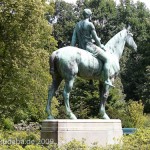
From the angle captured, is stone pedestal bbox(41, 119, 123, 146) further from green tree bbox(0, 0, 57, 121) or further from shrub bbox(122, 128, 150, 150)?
green tree bbox(0, 0, 57, 121)

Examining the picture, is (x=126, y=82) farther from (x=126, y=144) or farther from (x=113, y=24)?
(x=126, y=144)

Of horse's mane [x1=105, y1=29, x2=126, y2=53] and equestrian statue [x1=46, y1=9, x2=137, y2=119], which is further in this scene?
horse's mane [x1=105, y1=29, x2=126, y2=53]

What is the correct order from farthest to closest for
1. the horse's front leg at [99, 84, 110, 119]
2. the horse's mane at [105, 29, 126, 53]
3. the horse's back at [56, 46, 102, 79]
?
1. the horse's mane at [105, 29, 126, 53]
2. the horse's front leg at [99, 84, 110, 119]
3. the horse's back at [56, 46, 102, 79]

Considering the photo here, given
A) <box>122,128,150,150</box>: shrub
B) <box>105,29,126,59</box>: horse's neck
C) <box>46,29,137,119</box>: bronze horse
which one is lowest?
<box>122,128,150,150</box>: shrub

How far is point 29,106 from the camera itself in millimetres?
28062

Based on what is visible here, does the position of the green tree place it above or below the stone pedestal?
above

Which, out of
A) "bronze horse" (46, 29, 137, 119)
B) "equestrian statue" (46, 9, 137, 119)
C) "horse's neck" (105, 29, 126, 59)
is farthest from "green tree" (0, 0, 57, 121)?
"bronze horse" (46, 29, 137, 119)

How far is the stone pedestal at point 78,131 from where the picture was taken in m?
12.7

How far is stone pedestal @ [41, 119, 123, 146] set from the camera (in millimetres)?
12672

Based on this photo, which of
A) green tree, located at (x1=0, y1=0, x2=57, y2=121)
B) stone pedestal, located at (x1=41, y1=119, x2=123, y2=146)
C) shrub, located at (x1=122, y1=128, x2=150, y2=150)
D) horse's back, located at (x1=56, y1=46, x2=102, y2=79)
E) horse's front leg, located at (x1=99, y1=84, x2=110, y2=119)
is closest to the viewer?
shrub, located at (x1=122, y1=128, x2=150, y2=150)

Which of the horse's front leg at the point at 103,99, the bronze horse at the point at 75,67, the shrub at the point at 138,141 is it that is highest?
the bronze horse at the point at 75,67

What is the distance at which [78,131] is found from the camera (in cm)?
1284

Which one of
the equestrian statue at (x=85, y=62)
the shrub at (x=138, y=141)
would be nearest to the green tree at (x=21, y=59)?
the equestrian statue at (x=85, y=62)

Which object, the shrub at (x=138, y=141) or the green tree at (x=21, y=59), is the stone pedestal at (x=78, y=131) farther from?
the green tree at (x=21, y=59)
